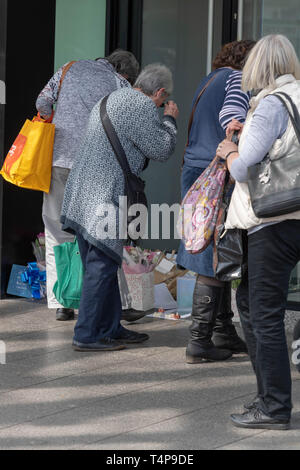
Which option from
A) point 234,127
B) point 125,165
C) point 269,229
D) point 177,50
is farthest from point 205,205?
point 177,50

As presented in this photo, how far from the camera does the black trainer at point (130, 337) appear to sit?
6.25m

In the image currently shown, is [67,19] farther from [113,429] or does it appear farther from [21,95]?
[113,429]

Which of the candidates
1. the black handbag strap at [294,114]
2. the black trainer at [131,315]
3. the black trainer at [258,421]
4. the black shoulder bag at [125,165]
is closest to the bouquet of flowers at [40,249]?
the black trainer at [131,315]

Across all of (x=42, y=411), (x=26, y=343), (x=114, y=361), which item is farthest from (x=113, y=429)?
(x=26, y=343)

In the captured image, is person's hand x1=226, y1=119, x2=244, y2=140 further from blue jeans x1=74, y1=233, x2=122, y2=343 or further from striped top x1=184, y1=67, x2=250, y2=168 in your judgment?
blue jeans x1=74, y1=233, x2=122, y2=343

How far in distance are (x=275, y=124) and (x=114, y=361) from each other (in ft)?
7.26

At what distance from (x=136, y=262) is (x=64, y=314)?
2.26 feet

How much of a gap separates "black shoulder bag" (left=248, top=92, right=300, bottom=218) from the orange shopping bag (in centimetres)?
287

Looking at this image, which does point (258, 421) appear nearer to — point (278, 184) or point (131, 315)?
point (278, 184)

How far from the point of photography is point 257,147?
13.8 ft

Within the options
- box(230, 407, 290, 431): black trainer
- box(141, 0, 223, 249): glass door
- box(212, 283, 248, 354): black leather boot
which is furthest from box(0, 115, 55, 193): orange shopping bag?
box(230, 407, 290, 431): black trainer

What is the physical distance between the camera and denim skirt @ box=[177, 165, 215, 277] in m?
5.62

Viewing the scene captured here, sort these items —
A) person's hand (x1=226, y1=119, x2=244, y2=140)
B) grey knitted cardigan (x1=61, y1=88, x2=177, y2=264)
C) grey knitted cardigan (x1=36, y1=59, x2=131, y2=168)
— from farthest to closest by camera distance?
grey knitted cardigan (x1=36, y1=59, x2=131, y2=168)
grey knitted cardigan (x1=61, y1=88, x2=177, y2=264)
person's hand (x1=226, y1=119, x2=244, y2=140)
